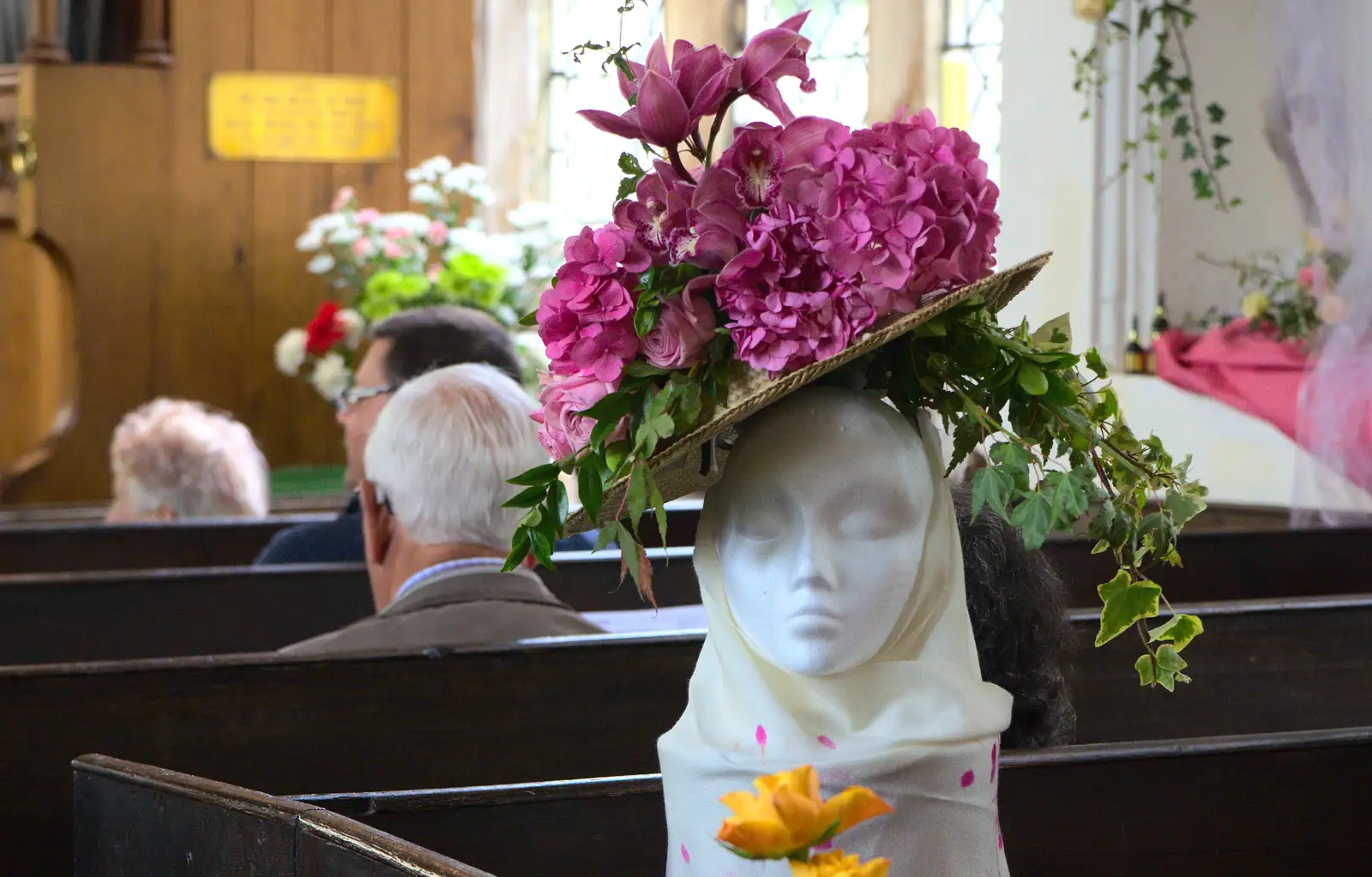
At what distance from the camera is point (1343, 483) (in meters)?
3.46

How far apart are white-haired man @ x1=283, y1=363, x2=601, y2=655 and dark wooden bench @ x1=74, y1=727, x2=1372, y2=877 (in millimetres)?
710

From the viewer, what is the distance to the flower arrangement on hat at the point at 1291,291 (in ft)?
11.8

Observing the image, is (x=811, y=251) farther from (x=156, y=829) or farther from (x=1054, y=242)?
(x=1054, y=242)

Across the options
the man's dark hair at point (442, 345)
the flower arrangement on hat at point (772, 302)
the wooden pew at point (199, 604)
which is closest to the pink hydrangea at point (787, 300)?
the flower arrangement on hat at point (772, 302)

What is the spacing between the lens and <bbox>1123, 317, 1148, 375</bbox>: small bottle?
4.50 meters

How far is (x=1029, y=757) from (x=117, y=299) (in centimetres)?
512

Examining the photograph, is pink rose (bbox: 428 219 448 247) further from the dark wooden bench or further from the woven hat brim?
the woven hat brim

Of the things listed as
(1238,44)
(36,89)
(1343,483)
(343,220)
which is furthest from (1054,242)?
(36,89)

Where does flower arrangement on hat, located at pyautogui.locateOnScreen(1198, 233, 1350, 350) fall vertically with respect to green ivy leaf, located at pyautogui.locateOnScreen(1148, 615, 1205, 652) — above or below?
above

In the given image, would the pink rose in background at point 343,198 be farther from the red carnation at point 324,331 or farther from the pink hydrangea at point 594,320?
the pink hydrangea at point 594,320

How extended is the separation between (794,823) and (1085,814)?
97cm

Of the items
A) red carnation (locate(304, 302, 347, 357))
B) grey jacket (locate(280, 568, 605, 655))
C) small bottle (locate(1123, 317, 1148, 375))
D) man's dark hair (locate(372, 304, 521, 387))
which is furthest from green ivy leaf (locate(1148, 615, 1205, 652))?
red carnation (locate(304, 302, 347, 357))

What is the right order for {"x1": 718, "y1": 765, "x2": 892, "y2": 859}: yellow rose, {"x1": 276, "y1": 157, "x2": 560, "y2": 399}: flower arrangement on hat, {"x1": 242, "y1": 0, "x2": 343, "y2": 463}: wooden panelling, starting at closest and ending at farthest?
{"x1": 718, "y1": 765, "x2": 892, "y2": 859}: yellow rose
{"x1": 276, "y1": 157, "x2": 560, "y2": 399}: flower arrangement on hat
{"x1": 242, "y1": 0, "x2": 343, "y2": 463}: wooden panelling

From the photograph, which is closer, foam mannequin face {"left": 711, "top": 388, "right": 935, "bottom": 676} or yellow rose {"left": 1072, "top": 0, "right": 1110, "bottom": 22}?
foam mannequin face {"left": 711, "top": 388, "right": 935, "bottom": 676}
